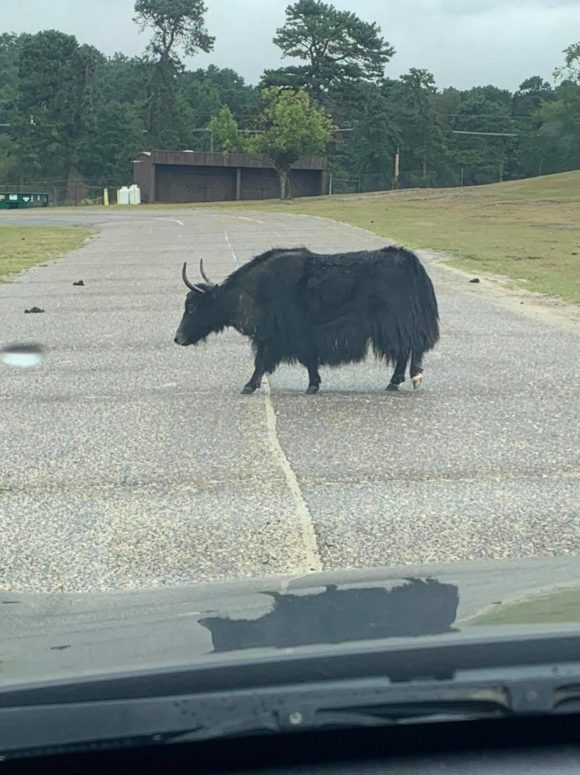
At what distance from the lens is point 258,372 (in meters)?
9.59

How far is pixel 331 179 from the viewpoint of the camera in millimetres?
87250

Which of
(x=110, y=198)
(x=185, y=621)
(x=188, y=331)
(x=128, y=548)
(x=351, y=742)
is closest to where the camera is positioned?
(x=351, y=742)

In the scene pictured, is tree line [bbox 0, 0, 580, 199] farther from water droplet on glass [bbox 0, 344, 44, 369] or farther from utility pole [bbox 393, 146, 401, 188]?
water droplet on glass [bbox 0, 344, 44, 369]

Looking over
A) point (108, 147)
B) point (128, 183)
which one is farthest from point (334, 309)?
point (108, 147)

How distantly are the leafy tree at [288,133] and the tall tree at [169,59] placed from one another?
2614 cm

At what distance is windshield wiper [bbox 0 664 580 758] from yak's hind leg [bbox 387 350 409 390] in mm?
7253

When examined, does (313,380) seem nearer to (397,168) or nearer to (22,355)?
(22,355)

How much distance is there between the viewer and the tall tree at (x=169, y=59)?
98.2m

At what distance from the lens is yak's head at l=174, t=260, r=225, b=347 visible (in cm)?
999

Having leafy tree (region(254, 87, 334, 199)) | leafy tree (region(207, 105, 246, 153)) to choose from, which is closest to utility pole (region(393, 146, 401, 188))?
leafy tree (region(207, 105, 246, 153))

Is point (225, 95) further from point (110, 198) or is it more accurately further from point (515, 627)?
point (515, 627)

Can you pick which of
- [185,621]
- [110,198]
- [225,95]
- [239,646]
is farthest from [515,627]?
[225,95]

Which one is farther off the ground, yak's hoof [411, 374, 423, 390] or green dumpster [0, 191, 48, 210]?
yak's hoof [411, 374, 423, 390]

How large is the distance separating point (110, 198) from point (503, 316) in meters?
70.6
